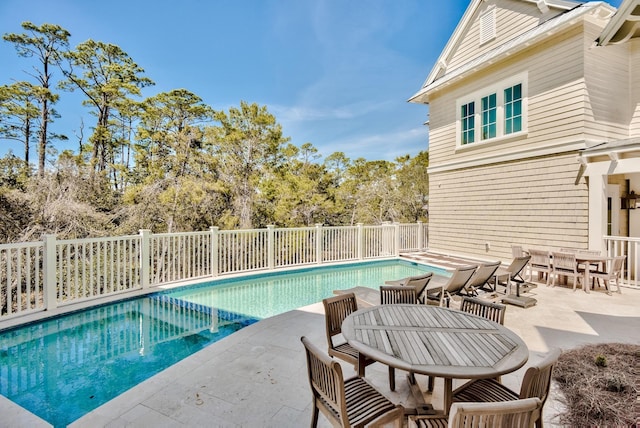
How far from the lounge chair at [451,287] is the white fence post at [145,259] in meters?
5.46

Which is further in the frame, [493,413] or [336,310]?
[336,310]

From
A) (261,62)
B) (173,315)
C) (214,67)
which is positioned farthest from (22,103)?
(173,315)

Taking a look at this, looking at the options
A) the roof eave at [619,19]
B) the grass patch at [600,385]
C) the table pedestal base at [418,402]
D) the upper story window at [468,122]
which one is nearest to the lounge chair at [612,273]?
the grass patch at [600,385]

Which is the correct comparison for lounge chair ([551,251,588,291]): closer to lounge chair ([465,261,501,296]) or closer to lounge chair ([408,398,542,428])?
lounge chair ([465,261,501,296])

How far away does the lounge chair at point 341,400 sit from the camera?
5.62 feet

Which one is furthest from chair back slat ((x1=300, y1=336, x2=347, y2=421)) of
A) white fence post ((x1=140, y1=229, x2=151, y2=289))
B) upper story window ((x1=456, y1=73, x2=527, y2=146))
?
upper story window ((x1=456, y1=73, x2=527, y2=146))

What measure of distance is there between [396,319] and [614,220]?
7.90 meters

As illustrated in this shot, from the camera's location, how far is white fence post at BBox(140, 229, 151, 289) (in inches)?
251

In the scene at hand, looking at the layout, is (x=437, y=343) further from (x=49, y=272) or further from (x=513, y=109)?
(x=513, y=109)

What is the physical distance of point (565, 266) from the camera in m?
6.36

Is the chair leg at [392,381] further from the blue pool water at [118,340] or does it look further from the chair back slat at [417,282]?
the blue pool water at [118,340]

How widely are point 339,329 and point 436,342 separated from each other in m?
1.06

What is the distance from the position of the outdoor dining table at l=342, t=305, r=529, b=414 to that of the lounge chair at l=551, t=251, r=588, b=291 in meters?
4.96

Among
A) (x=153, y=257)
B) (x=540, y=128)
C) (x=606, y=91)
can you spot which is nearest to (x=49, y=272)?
(x=153, y=257)
